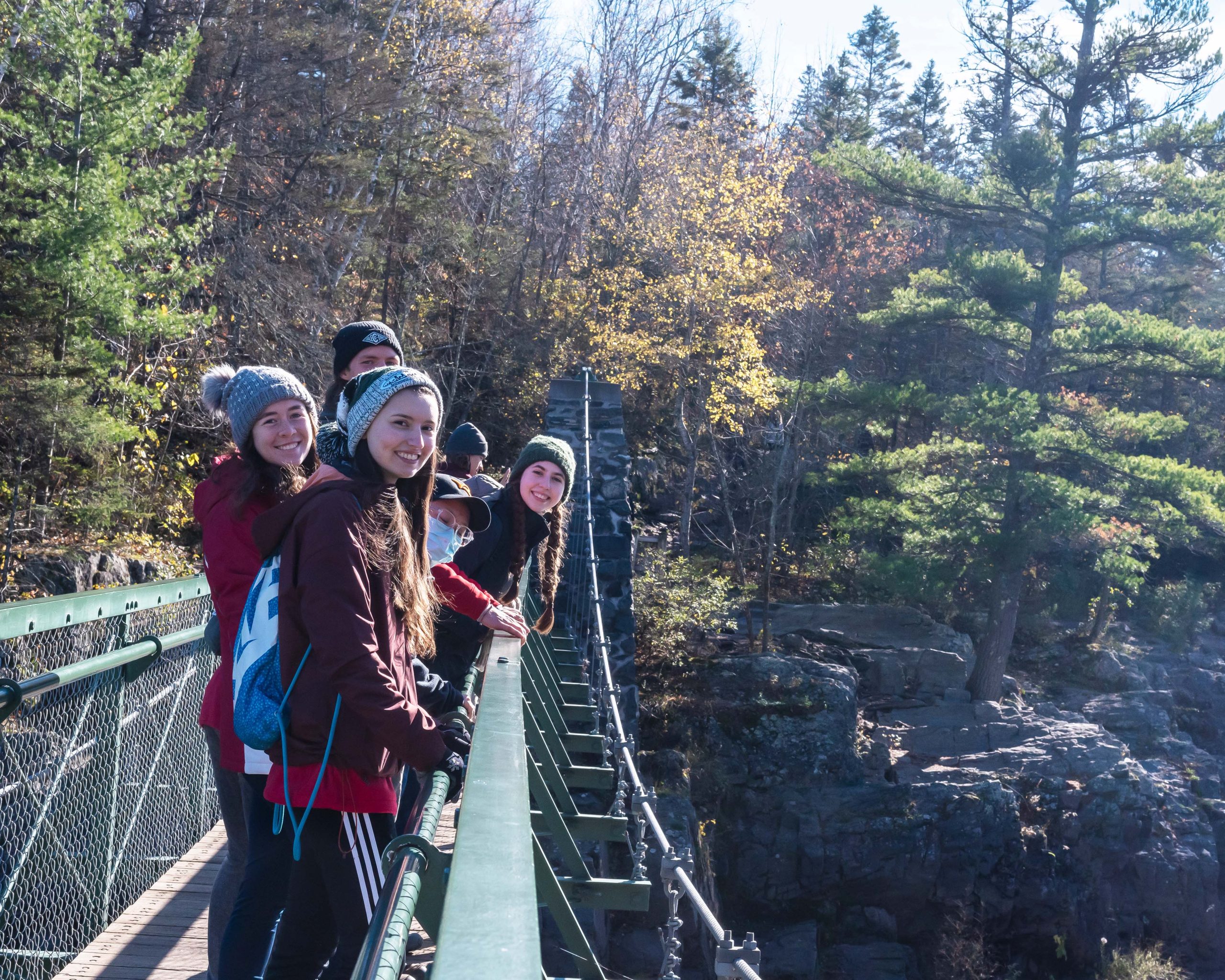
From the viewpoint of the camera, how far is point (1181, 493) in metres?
13.3

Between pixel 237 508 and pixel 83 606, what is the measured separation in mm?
565

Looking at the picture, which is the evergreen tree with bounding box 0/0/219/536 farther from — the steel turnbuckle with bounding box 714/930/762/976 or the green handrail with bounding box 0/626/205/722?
the steel turnbuckle with bounding box 714/930/762/976

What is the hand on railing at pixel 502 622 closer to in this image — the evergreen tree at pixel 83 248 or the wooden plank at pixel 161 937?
the wooden plank at pixel 161 937

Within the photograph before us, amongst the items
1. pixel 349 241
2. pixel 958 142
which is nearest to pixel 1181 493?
pixel 349 241

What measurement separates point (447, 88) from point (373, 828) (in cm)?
1578

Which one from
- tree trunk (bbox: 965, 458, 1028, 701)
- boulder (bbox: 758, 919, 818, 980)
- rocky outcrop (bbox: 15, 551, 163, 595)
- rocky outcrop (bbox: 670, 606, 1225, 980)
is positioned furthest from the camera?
tree trunk (bbox: 965, 458, 1028, 701)

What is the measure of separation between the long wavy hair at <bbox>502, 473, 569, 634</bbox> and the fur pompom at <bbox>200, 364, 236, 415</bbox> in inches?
35.5

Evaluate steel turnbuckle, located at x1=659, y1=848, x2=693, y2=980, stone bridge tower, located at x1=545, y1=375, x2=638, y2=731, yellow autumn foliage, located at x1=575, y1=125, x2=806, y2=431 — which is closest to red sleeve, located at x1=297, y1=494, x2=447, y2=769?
steel turnbuckle, located at x1=659, y1=848, x2=693, y2=980

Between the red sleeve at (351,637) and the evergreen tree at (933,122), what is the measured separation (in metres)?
33.0

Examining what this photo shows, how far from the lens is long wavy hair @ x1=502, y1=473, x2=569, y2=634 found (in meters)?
3.28

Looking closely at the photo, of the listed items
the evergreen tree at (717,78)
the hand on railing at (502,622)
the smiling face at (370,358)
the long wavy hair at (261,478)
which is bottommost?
the hand on railing at (502,622)

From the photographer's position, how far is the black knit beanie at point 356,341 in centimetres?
294

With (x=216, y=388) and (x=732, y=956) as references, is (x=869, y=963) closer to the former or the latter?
(x=732, y=956)

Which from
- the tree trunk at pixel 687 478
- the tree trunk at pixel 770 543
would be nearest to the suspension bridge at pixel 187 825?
the tree trunk at pixel 770 543
